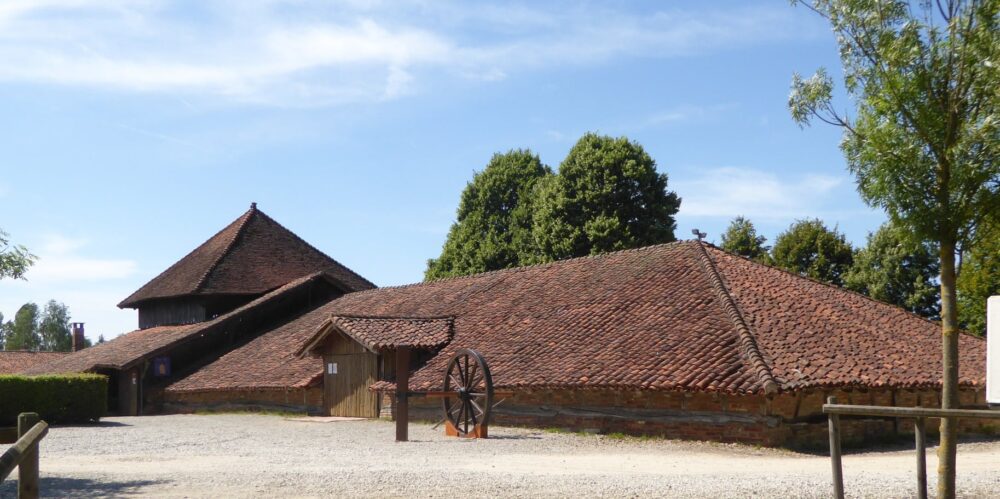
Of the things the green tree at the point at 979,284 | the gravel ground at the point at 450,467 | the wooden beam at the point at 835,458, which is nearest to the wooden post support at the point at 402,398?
the gravel ground at the point at 450,467

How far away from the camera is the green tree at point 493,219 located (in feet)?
157

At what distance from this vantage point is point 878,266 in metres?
44.5

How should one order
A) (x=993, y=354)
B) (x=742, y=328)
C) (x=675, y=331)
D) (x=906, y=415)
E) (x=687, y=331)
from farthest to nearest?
(x=675, y=331)
(x=687, y=331)
(x=742, y=328)
(x=906, y=415)
(x=993, y=354)

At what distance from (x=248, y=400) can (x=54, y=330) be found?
285 feet

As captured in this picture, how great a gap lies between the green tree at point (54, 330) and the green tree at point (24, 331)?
0.73 metres

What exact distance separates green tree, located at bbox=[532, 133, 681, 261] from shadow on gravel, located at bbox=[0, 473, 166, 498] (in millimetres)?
30399

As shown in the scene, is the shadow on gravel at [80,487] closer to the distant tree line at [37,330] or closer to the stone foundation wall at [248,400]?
the stone foundation wall at [248,400]

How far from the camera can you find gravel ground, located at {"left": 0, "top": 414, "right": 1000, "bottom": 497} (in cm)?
1117

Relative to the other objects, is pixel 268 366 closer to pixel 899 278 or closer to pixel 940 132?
pixel 940 132

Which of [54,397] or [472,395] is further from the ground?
[472,395]

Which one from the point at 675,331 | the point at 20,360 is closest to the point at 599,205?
the point at 675,331

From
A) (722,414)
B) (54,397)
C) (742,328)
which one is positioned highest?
(742,328)

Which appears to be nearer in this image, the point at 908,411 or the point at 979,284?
the point at 908,411

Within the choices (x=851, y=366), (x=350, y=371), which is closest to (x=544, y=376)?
(x=851, y=366)
